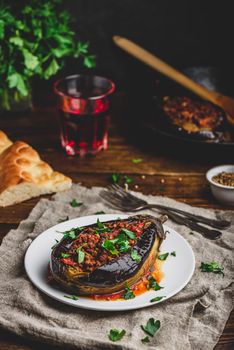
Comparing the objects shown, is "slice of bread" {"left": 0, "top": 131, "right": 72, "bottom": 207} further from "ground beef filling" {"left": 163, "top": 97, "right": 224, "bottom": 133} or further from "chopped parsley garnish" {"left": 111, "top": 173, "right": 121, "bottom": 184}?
"ground beef filling" {"left": 163, "top": 97, "right": 224, "bottom": 133}

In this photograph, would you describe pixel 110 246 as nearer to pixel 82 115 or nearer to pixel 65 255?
pixel 65 255

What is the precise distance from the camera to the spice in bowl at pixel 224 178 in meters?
3.04

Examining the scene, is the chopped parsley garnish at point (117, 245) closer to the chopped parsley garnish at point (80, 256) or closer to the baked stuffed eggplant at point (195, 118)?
the chopped parsley garnish at point (80, 256)

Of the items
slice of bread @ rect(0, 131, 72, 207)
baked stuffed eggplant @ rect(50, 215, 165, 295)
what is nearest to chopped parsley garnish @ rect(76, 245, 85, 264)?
baked stuffed eggplant @ rect(50, 215, 165, 295)

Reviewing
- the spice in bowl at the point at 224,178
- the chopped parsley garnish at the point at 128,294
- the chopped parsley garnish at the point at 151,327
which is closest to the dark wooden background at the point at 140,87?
the spice in bowl at the point at 224,178

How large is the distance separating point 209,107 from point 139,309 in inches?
65.7

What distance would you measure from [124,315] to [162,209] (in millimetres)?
823

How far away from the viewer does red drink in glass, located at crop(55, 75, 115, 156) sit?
137 inches

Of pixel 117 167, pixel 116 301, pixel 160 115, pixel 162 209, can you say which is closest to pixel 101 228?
pixel 116 301

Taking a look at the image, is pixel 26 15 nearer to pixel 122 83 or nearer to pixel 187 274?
pixel 122 83

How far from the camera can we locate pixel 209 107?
355cm

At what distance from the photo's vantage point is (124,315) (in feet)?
7.18

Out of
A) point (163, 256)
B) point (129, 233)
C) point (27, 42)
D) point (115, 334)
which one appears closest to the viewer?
point (115, 334)

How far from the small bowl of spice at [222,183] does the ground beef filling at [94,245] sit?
72 cm
